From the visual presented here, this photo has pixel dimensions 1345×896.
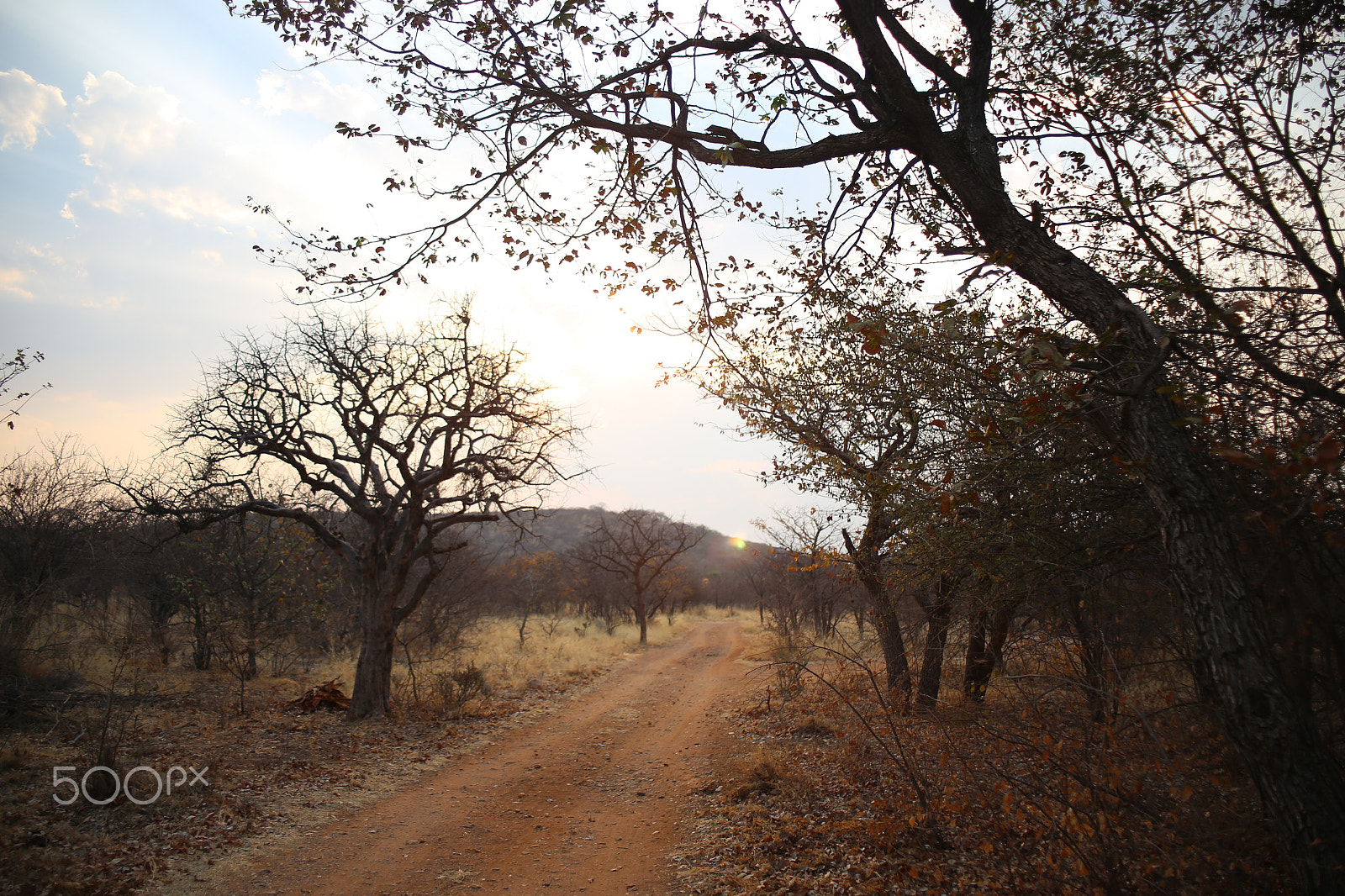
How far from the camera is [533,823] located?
596cm

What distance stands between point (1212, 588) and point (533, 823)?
599cm

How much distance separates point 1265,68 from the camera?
433cm

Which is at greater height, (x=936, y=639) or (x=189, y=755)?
(x=936, y=639)

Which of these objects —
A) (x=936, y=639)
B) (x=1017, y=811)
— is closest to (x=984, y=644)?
(x=936, y=639)

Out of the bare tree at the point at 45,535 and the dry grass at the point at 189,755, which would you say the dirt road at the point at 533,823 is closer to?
the dry grass at the point at 189,755

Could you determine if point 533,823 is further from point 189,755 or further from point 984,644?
point 984,644

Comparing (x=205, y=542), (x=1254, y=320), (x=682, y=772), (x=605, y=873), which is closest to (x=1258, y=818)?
(x=1254, y=320)

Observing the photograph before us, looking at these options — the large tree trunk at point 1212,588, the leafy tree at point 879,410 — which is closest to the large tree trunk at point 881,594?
the leafy tree at point 879,410

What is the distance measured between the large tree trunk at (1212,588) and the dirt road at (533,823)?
12.9 ft

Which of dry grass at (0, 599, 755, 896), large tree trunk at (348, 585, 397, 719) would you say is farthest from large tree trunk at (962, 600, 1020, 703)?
large tree trunk at (348, 585, 397, 719)

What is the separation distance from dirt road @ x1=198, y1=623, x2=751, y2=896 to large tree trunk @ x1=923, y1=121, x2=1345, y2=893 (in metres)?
3.93

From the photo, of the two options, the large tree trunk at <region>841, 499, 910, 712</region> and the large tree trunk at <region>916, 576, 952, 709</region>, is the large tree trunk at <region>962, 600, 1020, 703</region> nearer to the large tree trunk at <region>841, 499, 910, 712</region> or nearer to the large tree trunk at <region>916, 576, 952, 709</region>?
the large tree trunk at <region>916, 576, 952, 709</region>

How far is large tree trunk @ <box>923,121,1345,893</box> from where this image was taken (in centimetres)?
238

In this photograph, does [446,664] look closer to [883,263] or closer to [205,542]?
[205,542]
